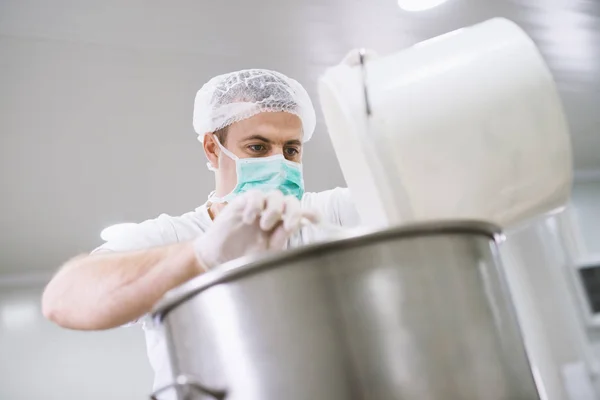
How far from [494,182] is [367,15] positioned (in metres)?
1.12

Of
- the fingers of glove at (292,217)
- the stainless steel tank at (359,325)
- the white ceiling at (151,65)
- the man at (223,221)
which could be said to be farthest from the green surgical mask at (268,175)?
the white ceiling at (151,65)

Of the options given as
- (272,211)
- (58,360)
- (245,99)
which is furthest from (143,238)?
(58,360)

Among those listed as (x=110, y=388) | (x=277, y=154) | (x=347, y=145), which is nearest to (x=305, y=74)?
(x=277, y=154)

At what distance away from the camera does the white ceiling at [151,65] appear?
1397 millimetres

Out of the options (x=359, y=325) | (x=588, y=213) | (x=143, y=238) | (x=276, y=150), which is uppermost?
(x=588, y=213)

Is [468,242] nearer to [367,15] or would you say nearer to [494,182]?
[494,182]

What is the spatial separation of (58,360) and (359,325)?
3.14 meters

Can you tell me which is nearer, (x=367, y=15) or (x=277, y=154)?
(x=277, y=154)

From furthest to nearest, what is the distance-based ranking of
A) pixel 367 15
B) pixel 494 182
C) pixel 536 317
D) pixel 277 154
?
pixel 367 15
pixel 277 154
pixel 536 317
pixel 494 182

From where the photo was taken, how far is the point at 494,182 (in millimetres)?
507

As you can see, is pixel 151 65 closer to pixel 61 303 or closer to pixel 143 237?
pixel 143 237

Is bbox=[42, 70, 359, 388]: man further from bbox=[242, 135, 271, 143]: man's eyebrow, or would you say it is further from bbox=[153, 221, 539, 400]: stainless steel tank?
bbox=[153, 221, 539, 400]: stainless steel tank

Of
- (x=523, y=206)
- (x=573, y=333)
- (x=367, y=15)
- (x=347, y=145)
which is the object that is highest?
(x=367, y=15)

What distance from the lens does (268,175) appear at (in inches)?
35.1
